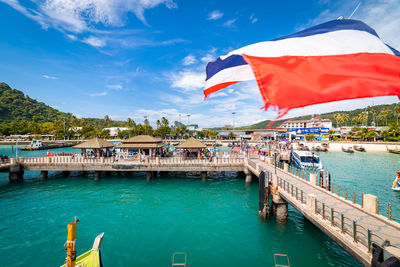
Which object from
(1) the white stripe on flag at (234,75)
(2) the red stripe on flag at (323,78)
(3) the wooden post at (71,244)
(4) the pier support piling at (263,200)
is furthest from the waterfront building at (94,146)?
(2) the red stripe on flag at (323,78)

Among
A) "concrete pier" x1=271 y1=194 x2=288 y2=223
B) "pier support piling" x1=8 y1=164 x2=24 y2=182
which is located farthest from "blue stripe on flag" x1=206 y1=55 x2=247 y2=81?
"pier support piling" x1=8 y1=164 x2=24 y2=182

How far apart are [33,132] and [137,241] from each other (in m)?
135

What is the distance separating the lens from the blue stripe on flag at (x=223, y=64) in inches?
219

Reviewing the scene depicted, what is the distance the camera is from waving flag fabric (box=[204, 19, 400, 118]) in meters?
3.78

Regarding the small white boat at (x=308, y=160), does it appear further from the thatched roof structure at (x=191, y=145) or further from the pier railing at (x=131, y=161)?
the thatched roof structure at (x=191, y=145)

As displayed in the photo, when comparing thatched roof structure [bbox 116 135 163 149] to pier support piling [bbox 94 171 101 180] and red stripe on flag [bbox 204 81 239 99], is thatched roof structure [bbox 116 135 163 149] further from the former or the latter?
red stripe on flag [bbox 204 81 239 99]

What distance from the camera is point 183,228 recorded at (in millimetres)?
14281

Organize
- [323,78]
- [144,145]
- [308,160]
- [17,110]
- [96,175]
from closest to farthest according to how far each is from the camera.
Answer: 1. [323,78]
2. [96,175]
3. [144,145]
4. [308,160]
5. [17,110]

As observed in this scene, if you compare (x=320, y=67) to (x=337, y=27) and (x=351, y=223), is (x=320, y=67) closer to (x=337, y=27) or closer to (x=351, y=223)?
(x=337, y=27)

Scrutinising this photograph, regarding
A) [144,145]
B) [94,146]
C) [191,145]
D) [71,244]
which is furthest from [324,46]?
[94,146]

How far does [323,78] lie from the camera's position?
4.10m

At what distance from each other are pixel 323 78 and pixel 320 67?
39 cm

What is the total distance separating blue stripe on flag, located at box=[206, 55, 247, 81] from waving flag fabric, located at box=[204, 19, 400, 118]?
41 mm

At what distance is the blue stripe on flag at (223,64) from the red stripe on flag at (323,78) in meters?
0.96
